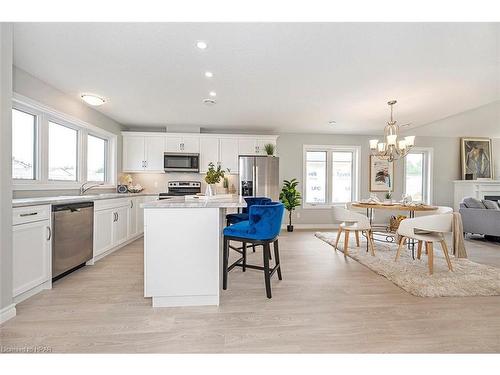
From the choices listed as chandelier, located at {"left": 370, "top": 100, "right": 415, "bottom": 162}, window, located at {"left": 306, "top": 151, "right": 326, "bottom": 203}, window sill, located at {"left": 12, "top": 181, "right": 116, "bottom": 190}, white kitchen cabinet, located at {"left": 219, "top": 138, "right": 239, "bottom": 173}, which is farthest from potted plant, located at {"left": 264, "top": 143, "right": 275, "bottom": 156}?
window sill, located at {"left": 12, "top": 181, "right": 116, "bottom": 190}

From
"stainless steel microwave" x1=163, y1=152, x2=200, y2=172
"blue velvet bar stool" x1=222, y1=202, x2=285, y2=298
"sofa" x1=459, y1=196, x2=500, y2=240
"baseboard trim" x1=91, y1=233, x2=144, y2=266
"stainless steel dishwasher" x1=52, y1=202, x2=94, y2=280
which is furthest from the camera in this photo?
"stainless steel microwave" x1=163, y1=152, x2=200, y2=172

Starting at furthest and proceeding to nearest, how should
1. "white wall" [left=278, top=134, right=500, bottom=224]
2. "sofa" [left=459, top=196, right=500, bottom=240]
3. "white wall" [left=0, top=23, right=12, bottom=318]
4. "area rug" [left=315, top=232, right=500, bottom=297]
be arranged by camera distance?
1. "white wall" [left=278, top=134, right=500, bottom=224]
2. "sofa" [left=459, top=196, right=500, bottom=240]
3. "area rug" [left=315, top=232, right=500, bottom=297]
4. "white wall" [left=0, top=23, right=12, bottom=318]

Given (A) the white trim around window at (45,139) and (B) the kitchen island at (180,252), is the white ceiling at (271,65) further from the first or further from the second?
(B) the kitchen island at (180,252)

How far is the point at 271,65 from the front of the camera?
2.59 m

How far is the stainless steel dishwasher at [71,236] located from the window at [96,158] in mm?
1512

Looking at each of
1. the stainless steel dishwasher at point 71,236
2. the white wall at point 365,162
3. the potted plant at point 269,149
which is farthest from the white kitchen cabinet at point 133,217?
the white wall at point 365,162

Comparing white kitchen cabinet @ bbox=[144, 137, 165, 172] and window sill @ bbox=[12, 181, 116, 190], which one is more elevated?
white kitchen cabinet @ bbox=[144, 137, 165, 172]

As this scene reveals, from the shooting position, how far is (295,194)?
220 inches

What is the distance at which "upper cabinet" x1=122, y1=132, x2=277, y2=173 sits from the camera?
5.14 meters

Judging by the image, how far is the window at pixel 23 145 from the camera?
275 cm

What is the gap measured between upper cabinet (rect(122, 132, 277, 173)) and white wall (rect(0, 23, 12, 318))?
3341 millimetres

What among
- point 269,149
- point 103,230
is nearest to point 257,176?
point 269,149

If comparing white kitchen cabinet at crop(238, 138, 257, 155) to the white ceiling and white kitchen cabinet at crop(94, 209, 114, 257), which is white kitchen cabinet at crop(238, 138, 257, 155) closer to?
the white ceiling

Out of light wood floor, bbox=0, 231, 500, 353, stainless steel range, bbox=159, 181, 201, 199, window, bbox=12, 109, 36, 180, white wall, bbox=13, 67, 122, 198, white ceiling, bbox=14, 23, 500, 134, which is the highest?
white ceiling, bbox=14, 23, 500, 134
